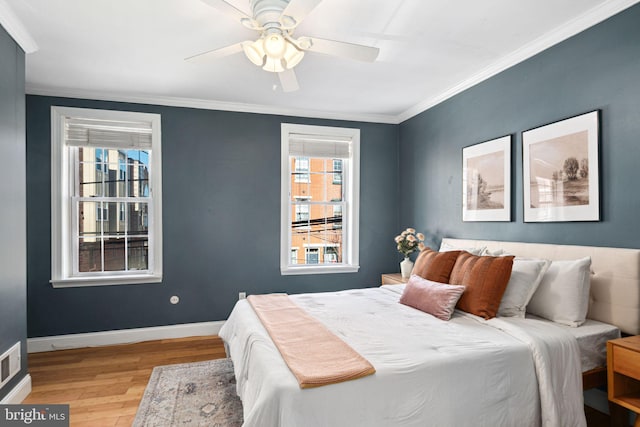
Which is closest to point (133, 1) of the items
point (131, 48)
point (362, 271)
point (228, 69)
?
point (131, 48)

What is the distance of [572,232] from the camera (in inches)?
99.1

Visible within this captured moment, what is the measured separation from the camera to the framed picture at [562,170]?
238 centimetres

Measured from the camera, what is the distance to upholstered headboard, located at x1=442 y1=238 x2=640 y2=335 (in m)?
2.10

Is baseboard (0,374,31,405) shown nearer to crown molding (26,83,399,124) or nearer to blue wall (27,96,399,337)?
blue wall (27,96,399,337)

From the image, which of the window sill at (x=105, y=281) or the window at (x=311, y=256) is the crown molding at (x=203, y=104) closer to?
the window at (x=311, y=256)

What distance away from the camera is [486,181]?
3.27 meters

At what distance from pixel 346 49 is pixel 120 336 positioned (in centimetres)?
366

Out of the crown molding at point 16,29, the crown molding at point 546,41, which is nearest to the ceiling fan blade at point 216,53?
the crown molding at point 16,29

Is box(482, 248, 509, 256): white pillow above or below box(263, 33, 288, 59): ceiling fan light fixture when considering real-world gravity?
below

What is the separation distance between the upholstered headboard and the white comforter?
17.5 inches

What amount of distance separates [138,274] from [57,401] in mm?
1542

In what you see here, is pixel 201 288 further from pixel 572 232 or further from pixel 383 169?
pixel 572 232

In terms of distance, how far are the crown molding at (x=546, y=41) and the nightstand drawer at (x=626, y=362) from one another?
2010 mm

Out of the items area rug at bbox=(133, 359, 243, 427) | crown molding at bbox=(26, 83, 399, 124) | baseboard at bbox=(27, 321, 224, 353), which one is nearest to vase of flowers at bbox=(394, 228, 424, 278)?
crown molding at bbox=(26, 83, 399, 124)
